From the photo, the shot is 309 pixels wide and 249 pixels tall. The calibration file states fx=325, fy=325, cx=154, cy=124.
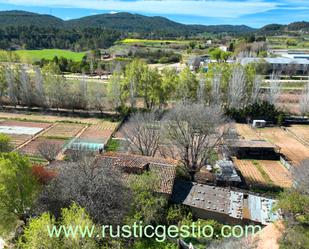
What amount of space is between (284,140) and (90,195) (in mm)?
27656

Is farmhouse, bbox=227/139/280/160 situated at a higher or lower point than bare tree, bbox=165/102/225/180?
lower

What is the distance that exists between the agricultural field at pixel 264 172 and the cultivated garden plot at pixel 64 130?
19.3 m

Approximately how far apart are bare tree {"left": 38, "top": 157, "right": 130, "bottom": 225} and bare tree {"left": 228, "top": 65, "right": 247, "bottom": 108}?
2936 centimetres

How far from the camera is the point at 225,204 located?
69.4ft

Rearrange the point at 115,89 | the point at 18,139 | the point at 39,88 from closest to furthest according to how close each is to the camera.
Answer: the point at 18,139
the point at 115,89
the point at 39,88

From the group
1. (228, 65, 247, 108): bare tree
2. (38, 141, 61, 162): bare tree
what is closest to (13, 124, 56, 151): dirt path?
(38, 141, 61, 162): bare tree

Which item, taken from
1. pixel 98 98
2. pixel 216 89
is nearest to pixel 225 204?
pixel 216 89

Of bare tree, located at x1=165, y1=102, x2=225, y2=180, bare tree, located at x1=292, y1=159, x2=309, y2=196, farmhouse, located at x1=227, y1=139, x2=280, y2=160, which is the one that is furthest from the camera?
farmhouse, located at x1=227, y1=139, x2=280, y2=160

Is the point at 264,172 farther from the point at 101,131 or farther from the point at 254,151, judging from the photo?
the point at 101,131

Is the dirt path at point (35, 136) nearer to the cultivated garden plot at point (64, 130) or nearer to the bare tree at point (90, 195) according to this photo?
the cultivated garden plot at point (64, 130)

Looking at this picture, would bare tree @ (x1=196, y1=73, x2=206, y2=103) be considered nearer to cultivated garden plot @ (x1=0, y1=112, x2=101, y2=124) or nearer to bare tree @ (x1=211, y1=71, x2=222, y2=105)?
bare tree @ (x1=211, y1=71, x2=222, y2=105)

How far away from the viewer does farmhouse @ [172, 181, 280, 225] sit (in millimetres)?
20125

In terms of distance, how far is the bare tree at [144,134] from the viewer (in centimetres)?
2875

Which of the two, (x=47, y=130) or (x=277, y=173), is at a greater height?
(x=277, y=173)
